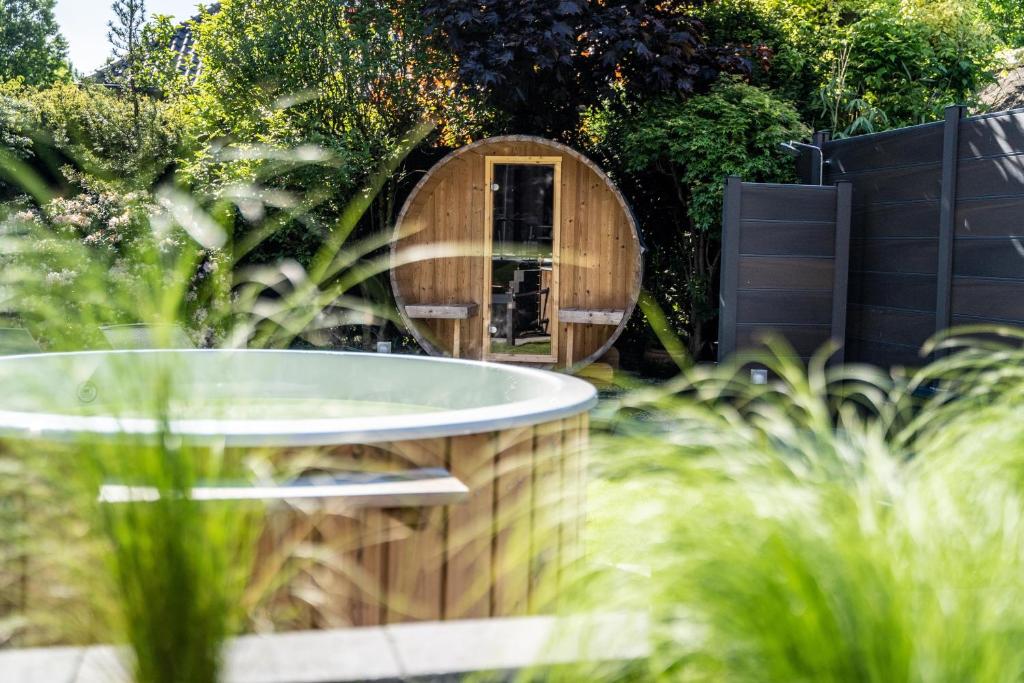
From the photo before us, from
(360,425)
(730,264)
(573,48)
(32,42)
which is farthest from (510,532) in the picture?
(32,42)

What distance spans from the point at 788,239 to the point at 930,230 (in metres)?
0.85

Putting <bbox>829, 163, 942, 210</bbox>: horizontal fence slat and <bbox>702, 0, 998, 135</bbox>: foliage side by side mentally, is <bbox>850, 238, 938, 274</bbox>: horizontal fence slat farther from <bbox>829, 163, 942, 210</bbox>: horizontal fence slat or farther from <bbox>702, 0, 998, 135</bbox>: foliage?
<bbox>702, 0, 998, 135</bbox>: foliage

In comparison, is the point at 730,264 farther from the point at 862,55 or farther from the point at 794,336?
the point at 862,55

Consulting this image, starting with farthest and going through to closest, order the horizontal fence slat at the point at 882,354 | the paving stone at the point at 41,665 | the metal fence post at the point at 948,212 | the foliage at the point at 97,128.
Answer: the foliage at the point at 97,128 → the horizontal fence slat at the point at 882,354 → the metal fence post at the point at 948,212 → the paving stone at the point at 41,665

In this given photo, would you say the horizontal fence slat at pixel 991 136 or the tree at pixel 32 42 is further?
the tree at pixel 32 42

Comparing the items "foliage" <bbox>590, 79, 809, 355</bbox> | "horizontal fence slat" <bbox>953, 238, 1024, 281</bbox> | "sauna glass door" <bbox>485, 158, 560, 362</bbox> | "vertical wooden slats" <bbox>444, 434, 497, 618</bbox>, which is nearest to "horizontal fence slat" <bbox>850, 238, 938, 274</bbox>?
"horizontal fence slat" <bbox>953, 238, 1024, 281</bbox>

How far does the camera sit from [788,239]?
6.19 m

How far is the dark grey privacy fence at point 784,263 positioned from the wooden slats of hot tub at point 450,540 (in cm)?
322

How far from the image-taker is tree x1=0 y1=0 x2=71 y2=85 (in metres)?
23.8

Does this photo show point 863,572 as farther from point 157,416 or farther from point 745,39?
point 745,39

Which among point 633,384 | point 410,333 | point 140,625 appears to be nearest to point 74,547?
point 140,625

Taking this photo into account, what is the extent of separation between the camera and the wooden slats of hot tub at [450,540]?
255cm

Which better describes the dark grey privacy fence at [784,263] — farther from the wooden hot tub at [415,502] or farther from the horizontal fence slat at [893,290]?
the wooden hot tub at [415,502]

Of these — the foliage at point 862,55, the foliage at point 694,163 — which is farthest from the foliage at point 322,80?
the foliage at point 862,55
